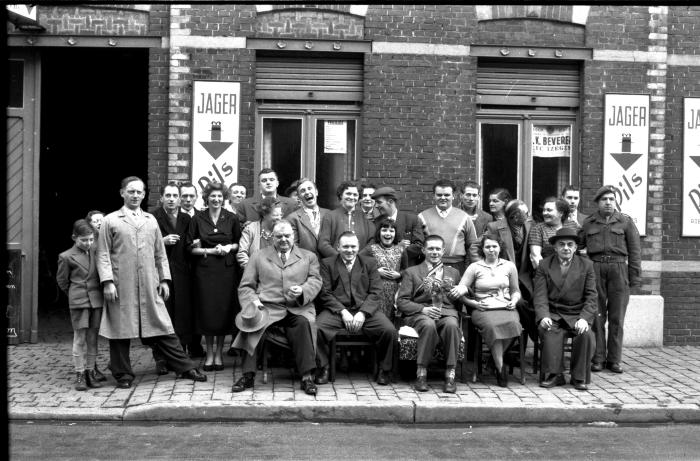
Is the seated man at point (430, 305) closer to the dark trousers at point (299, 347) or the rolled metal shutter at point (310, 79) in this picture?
the dark trousers at point (299, 347)

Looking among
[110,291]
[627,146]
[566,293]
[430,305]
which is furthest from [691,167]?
[110,291]

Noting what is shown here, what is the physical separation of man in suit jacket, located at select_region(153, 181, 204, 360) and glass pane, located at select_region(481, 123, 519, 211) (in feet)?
14.4

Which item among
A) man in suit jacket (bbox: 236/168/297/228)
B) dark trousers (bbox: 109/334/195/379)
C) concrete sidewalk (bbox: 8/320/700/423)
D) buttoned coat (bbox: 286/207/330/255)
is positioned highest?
man in suit jacket (bbox: 236/168/297/228)

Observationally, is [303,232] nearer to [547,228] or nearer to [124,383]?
[124,383]

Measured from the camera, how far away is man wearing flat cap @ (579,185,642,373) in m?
9.64

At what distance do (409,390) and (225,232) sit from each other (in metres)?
2.44

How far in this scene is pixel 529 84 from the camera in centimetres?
1180

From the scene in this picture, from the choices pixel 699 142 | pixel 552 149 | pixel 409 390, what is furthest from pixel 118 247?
pixel 699 142

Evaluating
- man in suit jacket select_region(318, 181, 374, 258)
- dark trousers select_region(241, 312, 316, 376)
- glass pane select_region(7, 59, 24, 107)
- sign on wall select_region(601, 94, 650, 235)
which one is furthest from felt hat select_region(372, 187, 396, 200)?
glass pane select_region(7, 59, 24, 107)

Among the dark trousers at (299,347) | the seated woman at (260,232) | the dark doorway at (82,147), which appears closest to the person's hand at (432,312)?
the dark trousers at (299,347)

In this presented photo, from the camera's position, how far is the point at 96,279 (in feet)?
27.8

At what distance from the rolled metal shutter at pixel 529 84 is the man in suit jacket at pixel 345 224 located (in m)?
3.24

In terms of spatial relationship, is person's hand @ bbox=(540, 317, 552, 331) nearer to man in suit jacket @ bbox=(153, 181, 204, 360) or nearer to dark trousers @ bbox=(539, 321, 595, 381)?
dark trousers @ bbox=(539, 321, 595, 381)

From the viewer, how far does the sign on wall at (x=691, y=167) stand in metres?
11.7
